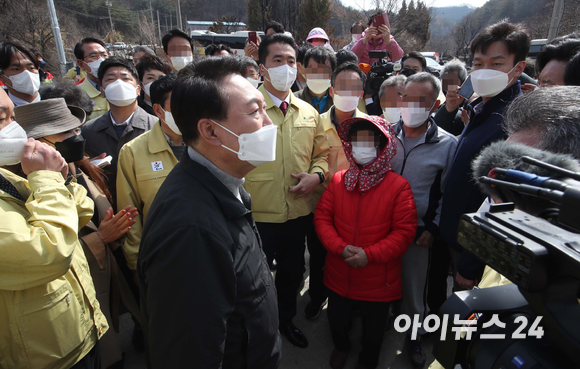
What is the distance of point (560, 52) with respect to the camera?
242cm

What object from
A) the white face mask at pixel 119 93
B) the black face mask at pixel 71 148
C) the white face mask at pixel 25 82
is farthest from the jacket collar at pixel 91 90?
the black face mask at pixel 71 148

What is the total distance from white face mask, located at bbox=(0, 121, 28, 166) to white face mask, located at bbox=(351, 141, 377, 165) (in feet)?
6.19

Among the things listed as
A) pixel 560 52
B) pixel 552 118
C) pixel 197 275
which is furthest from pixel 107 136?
pixel 560 52

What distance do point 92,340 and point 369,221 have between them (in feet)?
5.66

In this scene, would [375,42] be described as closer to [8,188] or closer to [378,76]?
[378,76]

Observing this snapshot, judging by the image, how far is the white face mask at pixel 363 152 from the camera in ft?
7.11

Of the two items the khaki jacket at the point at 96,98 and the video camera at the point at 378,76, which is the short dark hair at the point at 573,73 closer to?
the video camera at the point at 378,76

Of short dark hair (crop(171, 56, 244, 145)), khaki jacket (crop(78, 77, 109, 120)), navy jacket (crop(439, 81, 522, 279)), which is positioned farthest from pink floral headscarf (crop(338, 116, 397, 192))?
khaki jacket (crop(78, 77, 109, 120))

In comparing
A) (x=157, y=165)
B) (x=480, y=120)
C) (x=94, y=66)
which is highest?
(x=94, y=66)

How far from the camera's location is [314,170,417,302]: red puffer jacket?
6.86 feet

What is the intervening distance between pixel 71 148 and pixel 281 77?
1.63m

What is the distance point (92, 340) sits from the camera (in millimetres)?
1584

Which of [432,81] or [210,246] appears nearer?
[210,246]

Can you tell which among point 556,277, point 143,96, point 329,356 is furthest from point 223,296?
point 143,96
